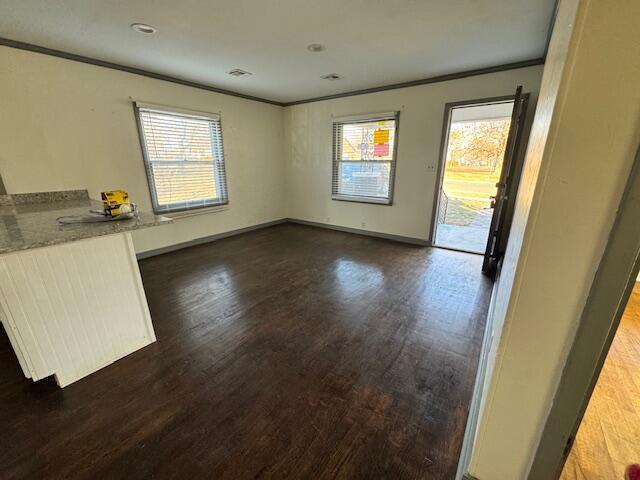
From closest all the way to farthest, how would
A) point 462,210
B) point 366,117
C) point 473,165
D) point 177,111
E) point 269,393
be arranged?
point 269,393 → point 177,111 → point 366,117 → point 462,210 → point 473,165

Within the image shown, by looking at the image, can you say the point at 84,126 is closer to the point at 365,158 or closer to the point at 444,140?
Answer: the point at 365,158

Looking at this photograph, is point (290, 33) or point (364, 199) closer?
point (290, 33)

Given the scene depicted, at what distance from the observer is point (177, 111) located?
149 inches

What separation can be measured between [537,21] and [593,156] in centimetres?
267

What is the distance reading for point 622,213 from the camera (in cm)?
55

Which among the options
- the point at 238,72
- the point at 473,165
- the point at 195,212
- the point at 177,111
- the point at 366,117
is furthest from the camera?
the point at 473,165

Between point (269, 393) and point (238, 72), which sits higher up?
point (238, 72)

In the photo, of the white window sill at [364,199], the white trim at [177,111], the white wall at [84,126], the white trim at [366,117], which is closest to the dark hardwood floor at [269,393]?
the white wall at [84,126]

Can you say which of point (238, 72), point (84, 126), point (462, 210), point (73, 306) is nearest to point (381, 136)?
point (238, 72)

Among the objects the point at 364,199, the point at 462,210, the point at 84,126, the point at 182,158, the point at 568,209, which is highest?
the point at 84,126

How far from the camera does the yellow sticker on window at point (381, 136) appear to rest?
4402mm

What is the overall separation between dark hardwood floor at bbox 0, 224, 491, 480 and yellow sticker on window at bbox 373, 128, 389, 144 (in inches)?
106

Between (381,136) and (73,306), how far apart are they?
4.39m

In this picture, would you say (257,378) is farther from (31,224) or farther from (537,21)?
(537,21)
